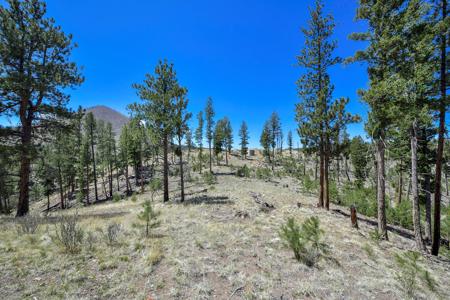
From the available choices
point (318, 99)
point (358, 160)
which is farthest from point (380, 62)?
point (358, 160)

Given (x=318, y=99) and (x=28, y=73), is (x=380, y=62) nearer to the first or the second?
(x=318, y=99)

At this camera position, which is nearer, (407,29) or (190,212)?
(407,29)

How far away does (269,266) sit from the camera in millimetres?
5473

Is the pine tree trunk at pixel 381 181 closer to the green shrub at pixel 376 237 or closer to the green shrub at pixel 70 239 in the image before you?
the green shrub at pixel 376 237

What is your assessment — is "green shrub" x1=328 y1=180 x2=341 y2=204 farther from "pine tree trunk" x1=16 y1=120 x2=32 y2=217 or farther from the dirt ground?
"pine tree trunk" x1=16 y1=120 x2=32 y2=217

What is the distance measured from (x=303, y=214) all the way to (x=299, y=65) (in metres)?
9.79

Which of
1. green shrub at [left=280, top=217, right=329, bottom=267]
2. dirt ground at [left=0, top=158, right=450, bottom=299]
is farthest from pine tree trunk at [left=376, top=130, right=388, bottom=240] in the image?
green shrub at [left=280, top=217, right=329, bottom=267]

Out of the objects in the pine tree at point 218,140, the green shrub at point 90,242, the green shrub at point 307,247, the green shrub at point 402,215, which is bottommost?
the green shrub at point 402,215

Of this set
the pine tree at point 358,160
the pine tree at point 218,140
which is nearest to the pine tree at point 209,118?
the pine tree at point 218,140

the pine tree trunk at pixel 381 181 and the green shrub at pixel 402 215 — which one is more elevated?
the pine tree trunk at pixel 381 181

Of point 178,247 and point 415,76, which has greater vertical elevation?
point 415,76

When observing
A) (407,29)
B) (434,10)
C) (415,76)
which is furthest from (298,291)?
(434,10)

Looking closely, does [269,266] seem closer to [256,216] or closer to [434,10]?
[256,216]

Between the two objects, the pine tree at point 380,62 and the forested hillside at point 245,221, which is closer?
the forested hillside at point 245,221
